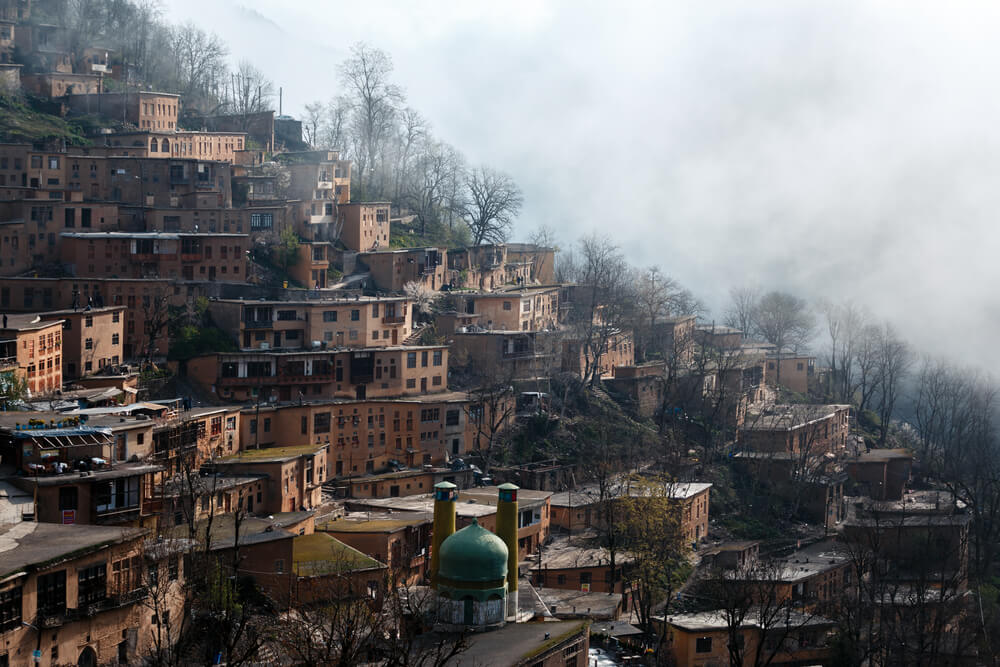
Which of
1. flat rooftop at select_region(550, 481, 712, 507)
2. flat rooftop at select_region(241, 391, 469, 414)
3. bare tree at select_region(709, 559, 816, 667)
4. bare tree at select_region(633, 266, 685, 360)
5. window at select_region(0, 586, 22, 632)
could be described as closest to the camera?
window at select_region(0, 586, 22, 632)

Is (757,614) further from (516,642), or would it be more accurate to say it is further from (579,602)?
(516,642)

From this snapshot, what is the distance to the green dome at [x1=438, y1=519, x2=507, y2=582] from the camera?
3769 centimetres

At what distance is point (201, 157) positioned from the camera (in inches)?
2874

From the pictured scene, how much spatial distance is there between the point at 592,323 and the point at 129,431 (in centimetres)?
3290

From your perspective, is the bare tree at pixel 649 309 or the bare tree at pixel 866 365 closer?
the bare tree at pixel 649 309

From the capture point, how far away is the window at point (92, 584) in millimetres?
32375

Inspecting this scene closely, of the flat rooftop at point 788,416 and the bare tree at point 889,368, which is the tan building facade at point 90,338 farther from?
the bare tree at point 889,368

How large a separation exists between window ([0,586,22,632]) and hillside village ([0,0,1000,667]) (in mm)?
73

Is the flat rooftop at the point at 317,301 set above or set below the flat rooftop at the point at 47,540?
above

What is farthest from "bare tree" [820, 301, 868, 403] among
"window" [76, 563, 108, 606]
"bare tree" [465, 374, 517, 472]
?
"window" [76, 563, 108, 606]

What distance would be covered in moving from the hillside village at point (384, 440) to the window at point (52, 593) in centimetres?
5

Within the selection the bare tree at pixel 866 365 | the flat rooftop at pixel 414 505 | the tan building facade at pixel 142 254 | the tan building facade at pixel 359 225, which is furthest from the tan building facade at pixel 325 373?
the bare tree at pixel 866 365

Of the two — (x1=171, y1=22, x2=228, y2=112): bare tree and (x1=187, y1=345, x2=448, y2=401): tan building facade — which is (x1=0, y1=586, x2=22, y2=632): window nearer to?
(x1=187, y1=345, x2=448, y2=401): tan building facade

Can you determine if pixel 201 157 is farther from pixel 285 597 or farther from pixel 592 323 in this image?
pixel 285 597
